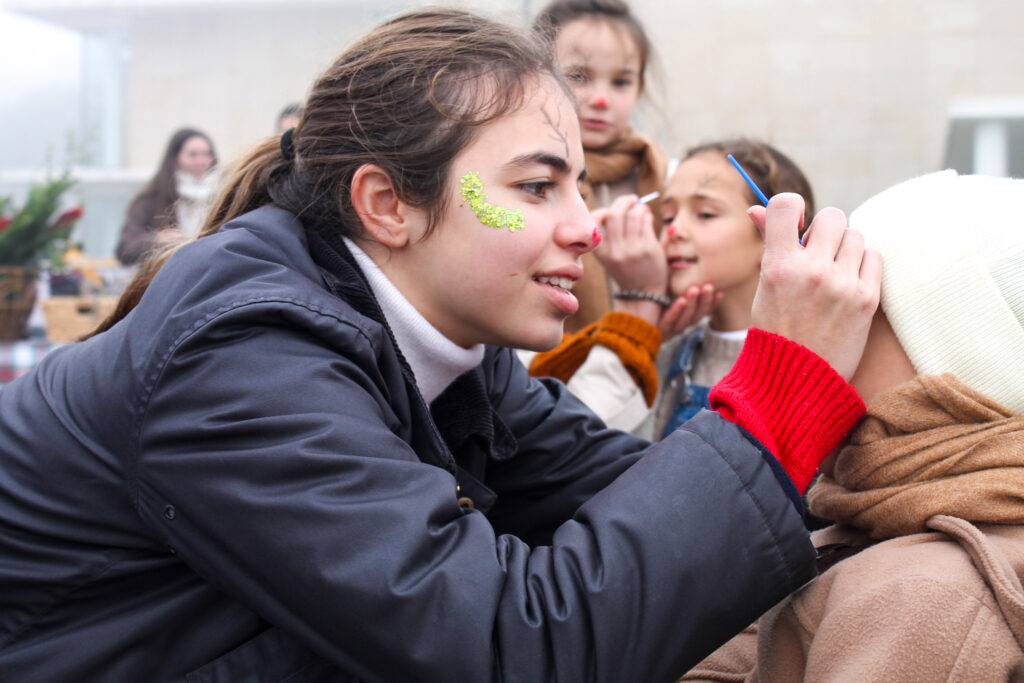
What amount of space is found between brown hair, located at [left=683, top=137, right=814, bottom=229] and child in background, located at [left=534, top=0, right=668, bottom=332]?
0.96 ft

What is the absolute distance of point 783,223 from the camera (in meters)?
1.27

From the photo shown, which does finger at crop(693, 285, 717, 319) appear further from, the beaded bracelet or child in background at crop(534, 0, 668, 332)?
child in background at crop(534, 0, 668, 332)

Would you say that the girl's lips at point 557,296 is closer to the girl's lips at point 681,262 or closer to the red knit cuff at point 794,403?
the red knit cuff at point 794,403

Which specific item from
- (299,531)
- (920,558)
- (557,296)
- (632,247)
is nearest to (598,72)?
(632,247)

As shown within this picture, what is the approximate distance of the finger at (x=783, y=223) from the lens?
1268 mm

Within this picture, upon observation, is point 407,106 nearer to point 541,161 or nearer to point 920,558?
point 541,161

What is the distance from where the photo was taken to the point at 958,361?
1229 mm

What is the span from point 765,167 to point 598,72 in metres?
0.63

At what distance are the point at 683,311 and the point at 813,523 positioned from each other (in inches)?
25.8

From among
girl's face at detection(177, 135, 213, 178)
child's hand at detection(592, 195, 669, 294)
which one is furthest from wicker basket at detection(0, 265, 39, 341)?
child's hand at detection(592, 195, 669, 294)

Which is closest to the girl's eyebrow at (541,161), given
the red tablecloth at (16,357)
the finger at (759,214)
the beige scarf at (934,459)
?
the finger at (759,214)

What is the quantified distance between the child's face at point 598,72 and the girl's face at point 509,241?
1.34 metres

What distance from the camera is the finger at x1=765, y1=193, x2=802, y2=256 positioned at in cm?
127

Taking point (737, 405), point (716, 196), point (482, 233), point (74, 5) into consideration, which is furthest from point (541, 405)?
point (74, 5)
